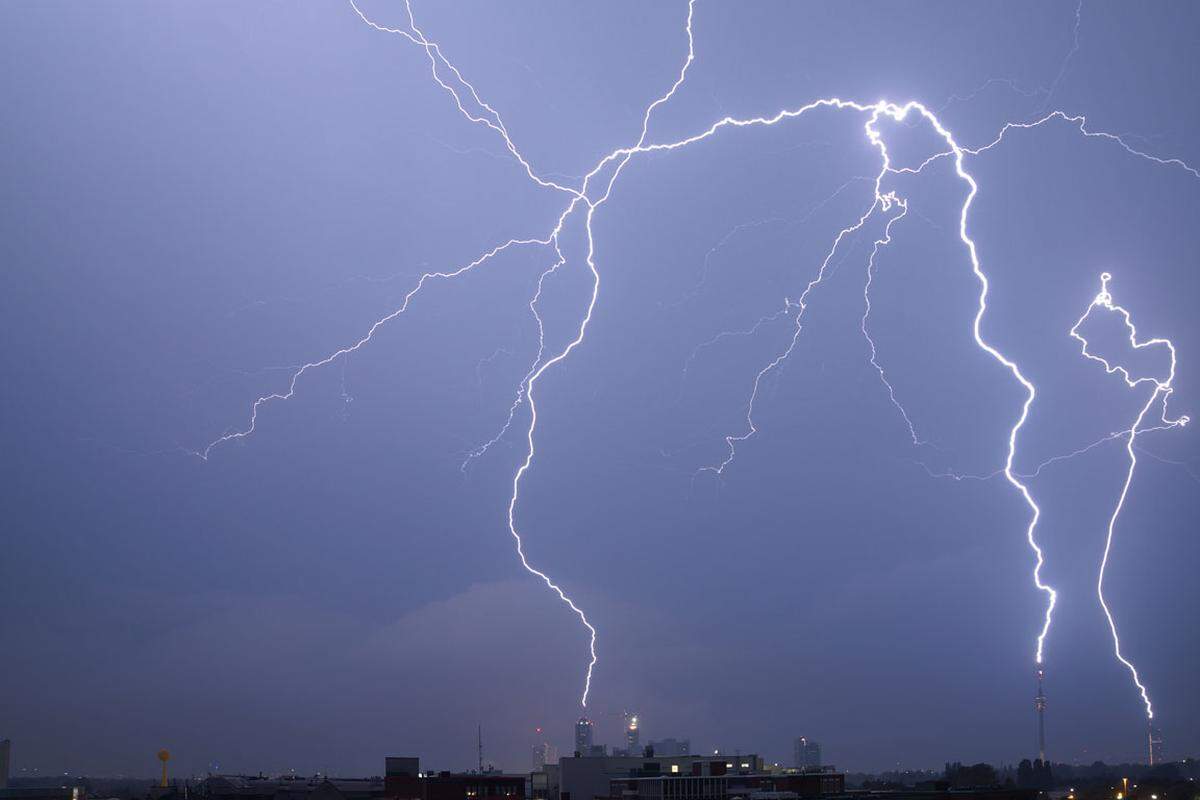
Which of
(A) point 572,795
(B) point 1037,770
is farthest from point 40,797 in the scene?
(B) point 1037,770

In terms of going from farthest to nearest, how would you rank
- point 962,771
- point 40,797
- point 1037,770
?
point 962,771 < point 1037,770 < point 40,797

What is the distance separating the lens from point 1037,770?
71562 mm

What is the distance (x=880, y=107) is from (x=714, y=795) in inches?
840

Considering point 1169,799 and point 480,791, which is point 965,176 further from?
point 1169,799

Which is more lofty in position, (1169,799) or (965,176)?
(965,176)

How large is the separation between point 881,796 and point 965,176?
22.5 meters

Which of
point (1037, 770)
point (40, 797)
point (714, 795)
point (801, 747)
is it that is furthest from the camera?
point (801, 747)

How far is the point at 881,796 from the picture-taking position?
40.5 meters

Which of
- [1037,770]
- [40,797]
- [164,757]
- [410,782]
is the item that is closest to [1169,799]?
[1037,770]

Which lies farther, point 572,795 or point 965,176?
point 572,795

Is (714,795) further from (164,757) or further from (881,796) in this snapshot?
(164,757)

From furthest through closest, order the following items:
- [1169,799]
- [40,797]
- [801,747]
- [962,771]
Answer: [962,771] → [801,747] → [1169,799] → [40,797]

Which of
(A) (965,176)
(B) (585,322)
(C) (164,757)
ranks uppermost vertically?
(A) (965,176)

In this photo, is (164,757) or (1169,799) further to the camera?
(1169,799)
